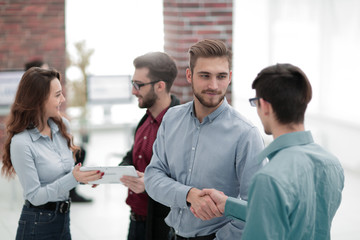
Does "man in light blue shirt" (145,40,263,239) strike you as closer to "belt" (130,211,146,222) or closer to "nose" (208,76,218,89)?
"nose" (208,76,218,89)

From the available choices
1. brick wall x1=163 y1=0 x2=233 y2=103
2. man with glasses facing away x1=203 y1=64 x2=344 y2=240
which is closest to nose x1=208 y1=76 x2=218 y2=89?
man with glasses facing away x1=203 y1=64 x2=344 y2=240

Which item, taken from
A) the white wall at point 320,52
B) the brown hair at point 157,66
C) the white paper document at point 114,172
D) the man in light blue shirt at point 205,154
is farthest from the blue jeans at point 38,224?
the white wall at point 320,52

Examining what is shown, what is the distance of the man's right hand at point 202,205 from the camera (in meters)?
2.20

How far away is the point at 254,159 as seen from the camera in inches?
89.6

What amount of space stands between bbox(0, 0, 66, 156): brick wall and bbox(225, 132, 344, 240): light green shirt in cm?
597

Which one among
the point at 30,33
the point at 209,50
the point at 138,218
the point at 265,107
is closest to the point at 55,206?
the point at 138,218

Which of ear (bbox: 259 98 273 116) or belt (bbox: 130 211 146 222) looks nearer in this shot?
ear (bbox: 259 98 273 116)

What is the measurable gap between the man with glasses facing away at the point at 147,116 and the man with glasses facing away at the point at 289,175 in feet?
4.15

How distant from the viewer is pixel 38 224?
2770 millimetres

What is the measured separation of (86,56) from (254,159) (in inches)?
272

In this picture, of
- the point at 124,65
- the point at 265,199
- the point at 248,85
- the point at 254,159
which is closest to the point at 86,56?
the point at 124,65

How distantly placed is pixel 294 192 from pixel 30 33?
629cm

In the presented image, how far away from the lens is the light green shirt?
166 cm

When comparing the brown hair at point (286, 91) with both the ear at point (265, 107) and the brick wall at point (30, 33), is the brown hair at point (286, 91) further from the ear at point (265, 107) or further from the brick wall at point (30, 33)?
the brick wall at point (30, 33)
